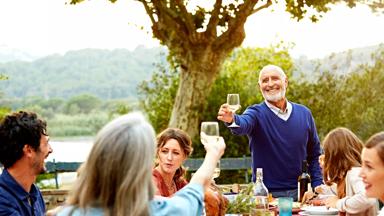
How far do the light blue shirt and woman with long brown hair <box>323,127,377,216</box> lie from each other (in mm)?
1429

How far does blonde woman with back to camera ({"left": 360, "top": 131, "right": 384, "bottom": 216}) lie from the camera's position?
2.69m

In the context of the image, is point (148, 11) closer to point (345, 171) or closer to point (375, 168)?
point (345, 171)

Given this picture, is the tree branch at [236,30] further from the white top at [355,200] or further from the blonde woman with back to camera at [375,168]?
the blonde woman with back to camera at [375,168]

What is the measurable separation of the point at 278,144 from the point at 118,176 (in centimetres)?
263

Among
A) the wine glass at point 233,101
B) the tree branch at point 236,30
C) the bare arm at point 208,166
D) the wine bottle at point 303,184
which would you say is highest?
the tree branch at point 236,30

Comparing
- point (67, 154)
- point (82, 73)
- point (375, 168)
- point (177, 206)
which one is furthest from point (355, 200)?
point (82, 73)

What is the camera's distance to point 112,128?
1.96m

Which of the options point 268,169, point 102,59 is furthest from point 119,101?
point 268,169

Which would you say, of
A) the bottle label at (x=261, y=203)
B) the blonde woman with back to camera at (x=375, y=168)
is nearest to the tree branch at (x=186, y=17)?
the bottle label at (x=261, y=203)

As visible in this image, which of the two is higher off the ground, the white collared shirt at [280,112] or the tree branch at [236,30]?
the tree branch at [236,30]

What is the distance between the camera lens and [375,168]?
106 inches

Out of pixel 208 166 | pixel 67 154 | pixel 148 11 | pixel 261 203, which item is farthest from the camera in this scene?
pixel 67 154

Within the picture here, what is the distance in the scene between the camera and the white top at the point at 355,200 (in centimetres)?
329

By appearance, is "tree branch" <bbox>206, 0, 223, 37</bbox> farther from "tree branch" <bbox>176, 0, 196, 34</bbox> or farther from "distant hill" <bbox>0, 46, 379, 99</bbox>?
"distant hill" <bbox>0, 46, 379, 99</bbox>
